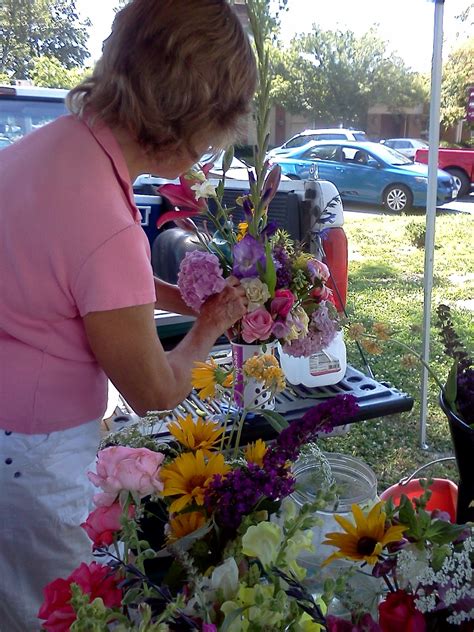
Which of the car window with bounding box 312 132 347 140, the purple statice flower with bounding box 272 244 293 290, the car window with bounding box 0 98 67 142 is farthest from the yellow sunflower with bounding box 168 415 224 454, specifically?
the car window with bounding box 312 132 347 140

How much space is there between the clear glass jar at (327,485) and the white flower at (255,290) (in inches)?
16.2

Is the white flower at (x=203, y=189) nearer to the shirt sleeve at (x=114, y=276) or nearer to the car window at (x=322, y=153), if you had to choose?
the shirt sleeve at (x=114, y=276)

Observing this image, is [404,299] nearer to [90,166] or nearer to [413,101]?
[90,166]

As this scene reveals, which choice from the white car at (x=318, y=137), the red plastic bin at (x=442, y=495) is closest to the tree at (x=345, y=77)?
the white car at (x=318, y=137)

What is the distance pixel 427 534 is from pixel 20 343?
78cm

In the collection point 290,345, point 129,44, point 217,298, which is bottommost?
point 290,345

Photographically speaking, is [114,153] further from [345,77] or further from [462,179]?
[345,77]

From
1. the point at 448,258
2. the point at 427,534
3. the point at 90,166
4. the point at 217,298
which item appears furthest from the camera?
the point at 448,258

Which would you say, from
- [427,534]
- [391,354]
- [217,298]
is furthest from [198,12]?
[391,354]

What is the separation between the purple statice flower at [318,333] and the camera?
4.07 feet

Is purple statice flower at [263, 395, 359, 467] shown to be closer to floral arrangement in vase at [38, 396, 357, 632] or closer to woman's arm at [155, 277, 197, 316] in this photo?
floral arrangement in vase at [38, 396, 357, 632]

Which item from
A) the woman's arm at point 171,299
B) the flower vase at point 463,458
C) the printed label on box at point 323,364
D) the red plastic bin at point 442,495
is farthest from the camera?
the printed label on box at point 323,364

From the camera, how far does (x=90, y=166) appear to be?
999mm

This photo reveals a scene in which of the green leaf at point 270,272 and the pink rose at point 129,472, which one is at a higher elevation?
the green leaf at point 270,272
